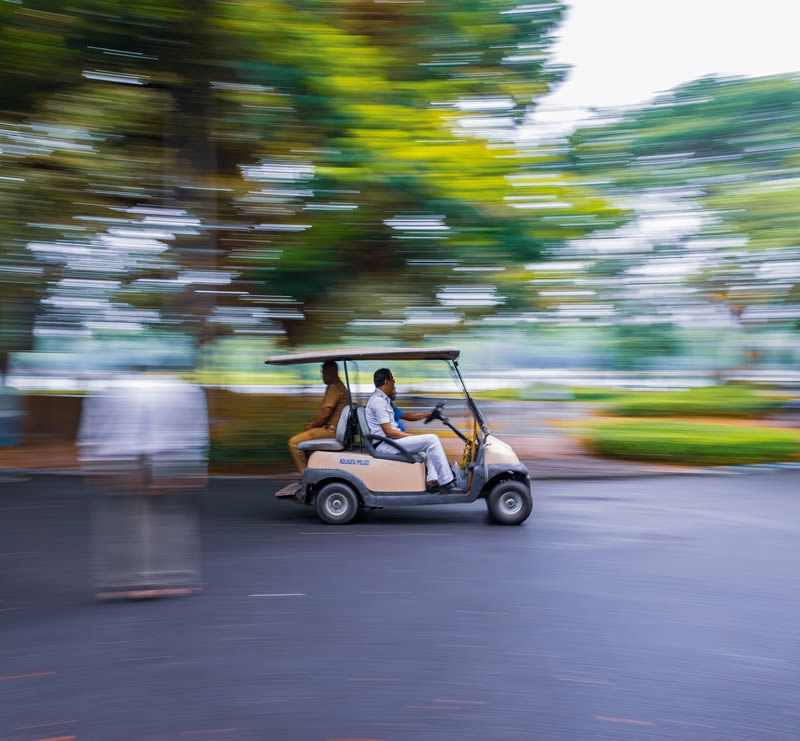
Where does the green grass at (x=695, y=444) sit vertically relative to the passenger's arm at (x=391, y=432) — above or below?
below

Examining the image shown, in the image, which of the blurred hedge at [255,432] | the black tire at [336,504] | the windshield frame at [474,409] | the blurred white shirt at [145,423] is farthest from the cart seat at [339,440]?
the blurred hedge at [255,432]

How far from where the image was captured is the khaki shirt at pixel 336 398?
8.06 m

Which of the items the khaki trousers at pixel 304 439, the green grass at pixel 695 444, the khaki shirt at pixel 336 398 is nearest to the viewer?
the khaki trousers at pixel 304 439

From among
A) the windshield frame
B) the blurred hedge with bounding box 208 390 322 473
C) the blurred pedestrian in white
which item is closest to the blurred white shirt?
the blurred pedestrian in white

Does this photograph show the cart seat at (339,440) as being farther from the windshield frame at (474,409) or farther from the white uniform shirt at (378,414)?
the windshield frame at (474,409)

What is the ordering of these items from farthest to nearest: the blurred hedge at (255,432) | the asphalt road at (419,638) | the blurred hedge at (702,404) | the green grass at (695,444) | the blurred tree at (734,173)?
the blurred hedge at (702,404) < the blurred tree at (734,173) < the green grass at (695,444) < the blurred hedge at (255,432) < the asphalt road at (419,638)

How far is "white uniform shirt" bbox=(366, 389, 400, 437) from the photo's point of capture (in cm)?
748

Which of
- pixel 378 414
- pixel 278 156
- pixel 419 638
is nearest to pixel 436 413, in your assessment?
pixel 378 414

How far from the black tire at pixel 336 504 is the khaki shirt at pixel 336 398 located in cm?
85

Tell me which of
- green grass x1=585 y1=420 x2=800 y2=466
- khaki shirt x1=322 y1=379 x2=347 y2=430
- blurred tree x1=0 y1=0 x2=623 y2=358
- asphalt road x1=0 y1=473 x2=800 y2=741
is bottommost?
asphalt road x1=0 y1=473 x2=800 y2=741

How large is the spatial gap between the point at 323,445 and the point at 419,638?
11.4ft

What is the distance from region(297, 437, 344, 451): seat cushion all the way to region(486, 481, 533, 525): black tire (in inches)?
58.6

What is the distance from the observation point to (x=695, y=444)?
40.0ft

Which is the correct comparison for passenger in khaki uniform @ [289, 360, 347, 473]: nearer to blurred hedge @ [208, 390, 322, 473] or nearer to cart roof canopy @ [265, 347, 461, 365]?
cart roof canopy @ [265, 347, 461, 365]
